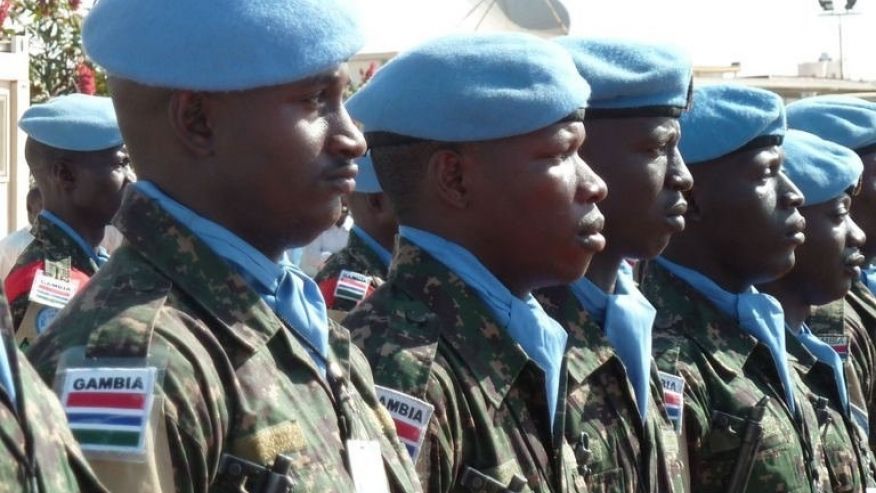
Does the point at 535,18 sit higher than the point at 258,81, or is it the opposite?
the point at 258,81

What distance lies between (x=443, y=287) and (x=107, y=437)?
4.09 feet

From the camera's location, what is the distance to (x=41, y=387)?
2.50m

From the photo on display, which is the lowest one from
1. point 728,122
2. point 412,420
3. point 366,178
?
point 366,178

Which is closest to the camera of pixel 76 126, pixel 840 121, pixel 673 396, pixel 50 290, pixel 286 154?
pixel 286 154

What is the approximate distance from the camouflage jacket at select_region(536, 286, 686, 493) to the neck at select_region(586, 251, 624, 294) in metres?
0.14

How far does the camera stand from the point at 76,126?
6863 mm

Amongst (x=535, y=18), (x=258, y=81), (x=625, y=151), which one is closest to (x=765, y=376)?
(x=625, y=151)

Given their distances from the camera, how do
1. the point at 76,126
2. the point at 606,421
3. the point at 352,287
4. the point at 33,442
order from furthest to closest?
the point at 352,287, the point at 76,126, the point at 606,421, the point at 33,442

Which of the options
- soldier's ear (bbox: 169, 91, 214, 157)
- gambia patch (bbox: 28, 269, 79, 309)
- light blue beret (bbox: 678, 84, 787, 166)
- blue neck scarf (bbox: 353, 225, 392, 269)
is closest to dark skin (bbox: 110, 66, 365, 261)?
soldier's ear (bbox: 169, 91, 214, 157)

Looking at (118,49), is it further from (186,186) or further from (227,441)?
(227,441)

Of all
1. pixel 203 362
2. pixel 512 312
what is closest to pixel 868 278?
pixel 512 312

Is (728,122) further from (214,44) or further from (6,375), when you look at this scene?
(6,375)

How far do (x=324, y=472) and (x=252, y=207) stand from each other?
512mm

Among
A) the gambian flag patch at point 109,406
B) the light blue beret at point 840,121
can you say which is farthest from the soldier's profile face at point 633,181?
the light blue beret at point 840,121
